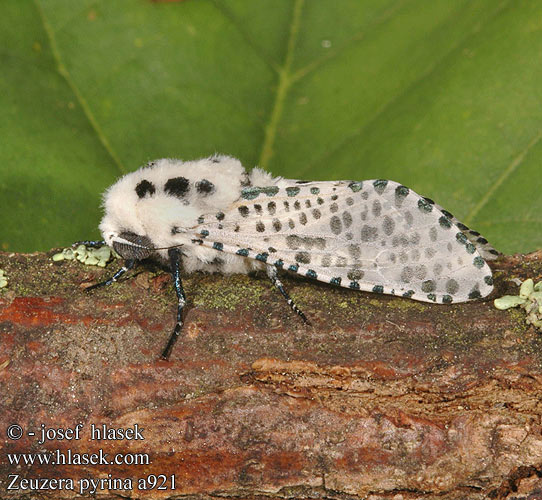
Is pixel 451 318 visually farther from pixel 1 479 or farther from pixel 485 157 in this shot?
pixel 1 479

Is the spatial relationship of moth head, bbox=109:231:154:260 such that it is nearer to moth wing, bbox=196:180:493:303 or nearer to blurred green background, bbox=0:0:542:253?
moth wing, bbox=196:180:493:303

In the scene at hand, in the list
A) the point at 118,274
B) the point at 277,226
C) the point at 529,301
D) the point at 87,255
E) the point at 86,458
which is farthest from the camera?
the point at 277,226

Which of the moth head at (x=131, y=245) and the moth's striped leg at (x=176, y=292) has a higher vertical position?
the moth head at (x=131, y=245)

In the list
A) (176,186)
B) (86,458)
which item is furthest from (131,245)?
(86,458)

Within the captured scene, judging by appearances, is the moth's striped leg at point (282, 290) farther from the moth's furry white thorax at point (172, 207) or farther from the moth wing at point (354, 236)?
the moth's furry white thorax at point (172, 207)

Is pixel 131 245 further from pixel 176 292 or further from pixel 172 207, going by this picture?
pixel 176 292

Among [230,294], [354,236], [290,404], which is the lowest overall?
[290,404]

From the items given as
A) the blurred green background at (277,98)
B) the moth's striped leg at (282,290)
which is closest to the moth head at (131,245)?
the moth's striped leg at (282,290)
